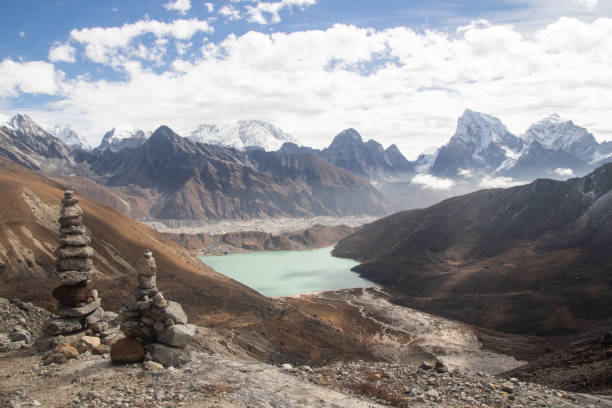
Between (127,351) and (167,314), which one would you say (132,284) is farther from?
(167,314)

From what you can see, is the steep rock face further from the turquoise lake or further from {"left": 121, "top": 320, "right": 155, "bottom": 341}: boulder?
{"left": 121, "top": 320, "right": 155, "bottom": 341}: boulder

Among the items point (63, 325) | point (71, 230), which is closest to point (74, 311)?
point (63, 325)

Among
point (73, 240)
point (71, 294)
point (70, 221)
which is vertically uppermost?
Result: point (70, 221)

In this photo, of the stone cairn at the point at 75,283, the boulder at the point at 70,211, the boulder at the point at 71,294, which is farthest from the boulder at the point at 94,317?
the boulder at the point at 70,211

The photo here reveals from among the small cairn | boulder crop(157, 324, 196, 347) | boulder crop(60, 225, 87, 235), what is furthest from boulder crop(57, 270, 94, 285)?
boulder crop(157, 324, 196, 347)

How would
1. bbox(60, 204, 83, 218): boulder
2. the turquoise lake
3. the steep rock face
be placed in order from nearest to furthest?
bbox(60, 204, 83, 218): boulder < the steep rock face < the turquoise lake

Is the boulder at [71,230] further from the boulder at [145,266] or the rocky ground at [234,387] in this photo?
the rocky ground at [234,387]
